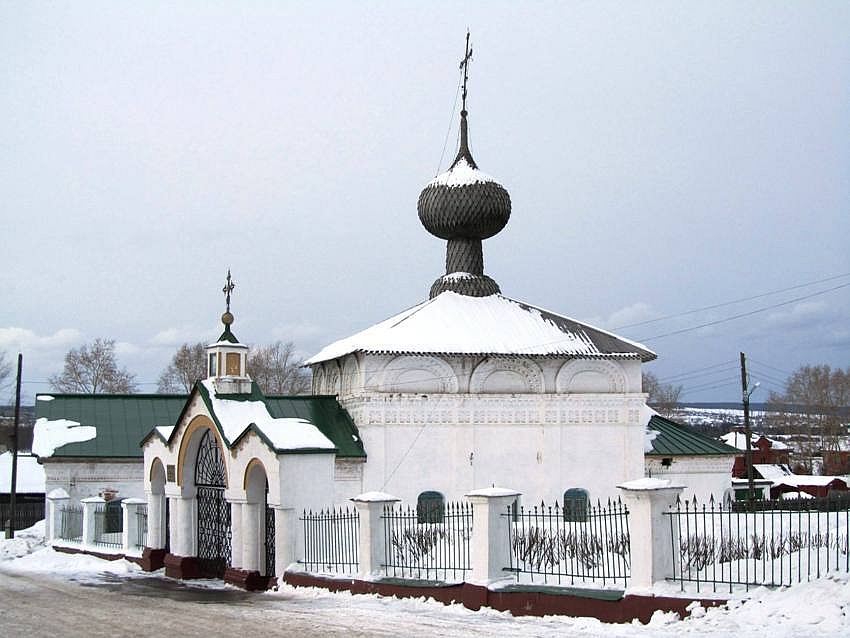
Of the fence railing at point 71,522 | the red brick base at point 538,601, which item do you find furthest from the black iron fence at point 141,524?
the red brick base at point 538,601

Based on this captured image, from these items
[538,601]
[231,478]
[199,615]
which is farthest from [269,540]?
[538,601]

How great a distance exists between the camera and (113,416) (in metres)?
24.1

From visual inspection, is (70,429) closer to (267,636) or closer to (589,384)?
(589,384)

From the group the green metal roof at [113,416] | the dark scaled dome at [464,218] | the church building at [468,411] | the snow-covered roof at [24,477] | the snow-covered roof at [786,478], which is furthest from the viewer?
the snow-covered roof at [786,478]

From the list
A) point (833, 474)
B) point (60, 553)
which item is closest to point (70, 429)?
point (60, 553)

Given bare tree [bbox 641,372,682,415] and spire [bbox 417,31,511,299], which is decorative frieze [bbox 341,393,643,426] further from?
bare tree [bbox 641,372,682,415]

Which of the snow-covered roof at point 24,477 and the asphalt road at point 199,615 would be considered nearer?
the asphalt road at point 199,615

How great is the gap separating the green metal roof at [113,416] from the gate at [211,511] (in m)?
5.17

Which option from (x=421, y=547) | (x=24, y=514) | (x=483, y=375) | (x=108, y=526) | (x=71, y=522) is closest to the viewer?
(x=421, y=547)

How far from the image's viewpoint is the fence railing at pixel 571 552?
36.5 feet

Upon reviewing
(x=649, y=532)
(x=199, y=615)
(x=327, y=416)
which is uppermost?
(x=327, y=416)

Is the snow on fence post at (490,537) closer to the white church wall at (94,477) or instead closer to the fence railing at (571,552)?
the fence railing at (571,552)

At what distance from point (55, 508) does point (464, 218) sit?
10.5 metres

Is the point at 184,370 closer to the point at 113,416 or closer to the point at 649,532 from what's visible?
the point at 113,416
